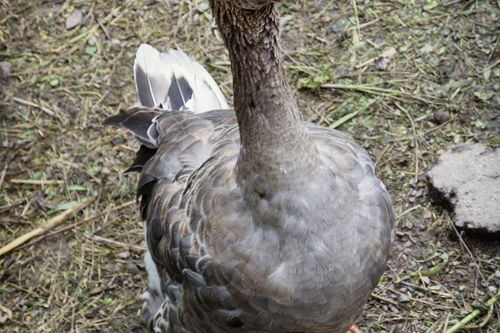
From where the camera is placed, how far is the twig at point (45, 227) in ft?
13.5

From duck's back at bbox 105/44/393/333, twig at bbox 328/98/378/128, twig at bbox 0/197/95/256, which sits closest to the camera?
duck's back at bbox 105/44/393/333

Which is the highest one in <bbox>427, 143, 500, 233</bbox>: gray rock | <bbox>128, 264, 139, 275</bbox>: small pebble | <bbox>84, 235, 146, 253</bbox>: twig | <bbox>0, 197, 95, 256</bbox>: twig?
<bbox>427, 143, 500, 233</bbox>: gray rock

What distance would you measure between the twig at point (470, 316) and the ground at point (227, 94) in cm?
1

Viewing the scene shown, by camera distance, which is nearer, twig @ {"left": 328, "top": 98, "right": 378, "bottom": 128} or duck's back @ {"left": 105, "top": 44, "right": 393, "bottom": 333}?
duck's back @ {"left": 105, "top": 44, "right": 393, "bottom": 333}

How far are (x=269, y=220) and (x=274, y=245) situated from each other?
0.09 meters

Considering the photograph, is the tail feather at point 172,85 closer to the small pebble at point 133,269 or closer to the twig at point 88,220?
the twig at point 88,220

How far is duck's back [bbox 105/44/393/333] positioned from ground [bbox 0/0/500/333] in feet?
3.09

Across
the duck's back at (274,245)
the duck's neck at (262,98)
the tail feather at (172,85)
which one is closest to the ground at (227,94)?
the tail feather at (172,85)

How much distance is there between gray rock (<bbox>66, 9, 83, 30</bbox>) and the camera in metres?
5.14

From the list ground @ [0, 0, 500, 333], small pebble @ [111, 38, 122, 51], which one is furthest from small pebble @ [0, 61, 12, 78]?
small pebble @ [111, 38, 122, 51]

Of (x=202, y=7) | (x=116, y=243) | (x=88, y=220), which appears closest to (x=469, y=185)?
(x=116, y=243)

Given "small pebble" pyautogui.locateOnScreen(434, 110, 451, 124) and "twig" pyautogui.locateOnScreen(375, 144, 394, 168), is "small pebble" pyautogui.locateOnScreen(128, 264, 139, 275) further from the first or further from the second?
"small pebble" pyautogui.locateOnScreen(434, 110, 451, 124)

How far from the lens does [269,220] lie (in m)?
2.60

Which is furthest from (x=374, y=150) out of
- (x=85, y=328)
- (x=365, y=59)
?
(x=85, y=328)
